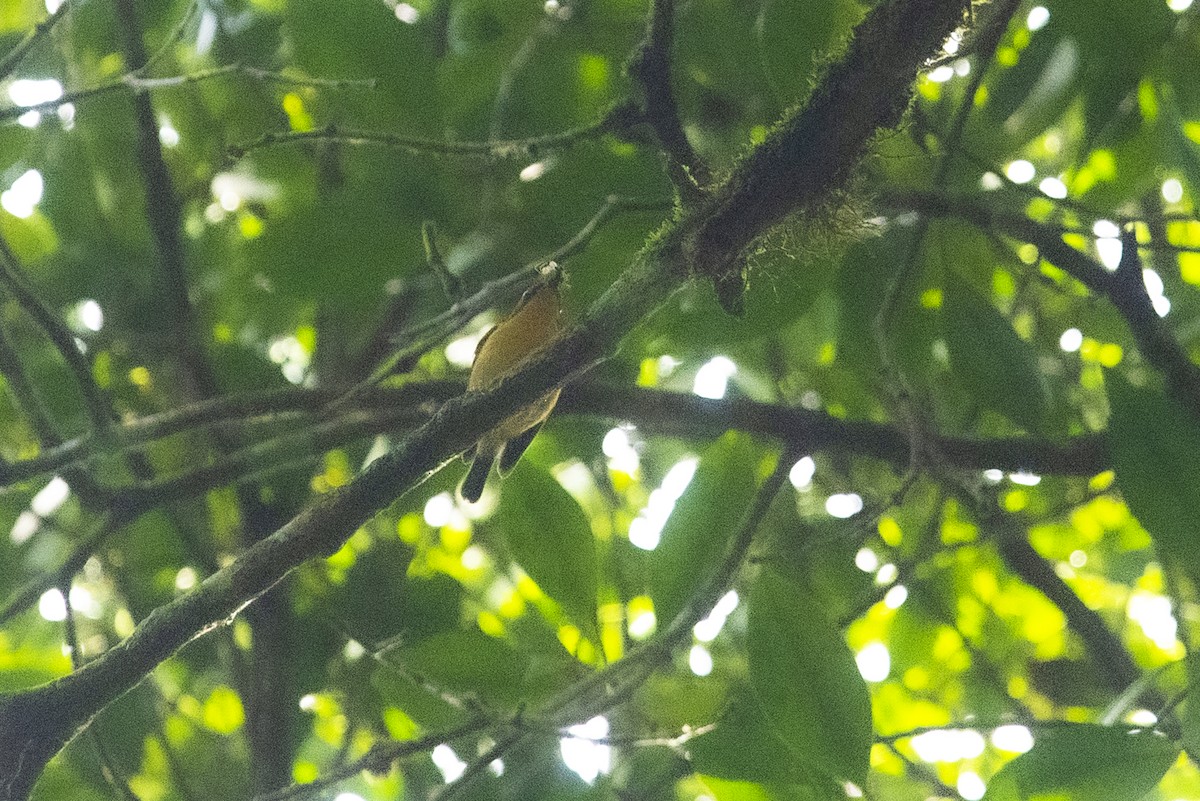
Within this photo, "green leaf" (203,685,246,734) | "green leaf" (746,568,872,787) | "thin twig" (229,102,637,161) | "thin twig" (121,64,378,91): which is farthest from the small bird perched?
"green leaf" (203,685,246,734)

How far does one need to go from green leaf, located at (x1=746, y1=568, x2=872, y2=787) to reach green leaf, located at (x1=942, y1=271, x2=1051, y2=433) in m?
0.49

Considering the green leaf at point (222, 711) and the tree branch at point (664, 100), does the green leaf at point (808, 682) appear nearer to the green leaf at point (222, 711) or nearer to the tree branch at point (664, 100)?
the tree branch at point (664, 100)

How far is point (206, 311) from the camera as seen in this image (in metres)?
2.03

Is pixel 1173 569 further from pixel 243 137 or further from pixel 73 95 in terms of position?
pixel 243 137

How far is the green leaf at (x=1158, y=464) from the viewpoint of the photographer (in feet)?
3.72

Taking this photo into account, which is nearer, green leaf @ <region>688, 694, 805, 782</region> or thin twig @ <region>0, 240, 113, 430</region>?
green leaf @ <region>688, 694, 805, 782</region>

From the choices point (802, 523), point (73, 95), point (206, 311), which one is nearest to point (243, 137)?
point (206, 311)

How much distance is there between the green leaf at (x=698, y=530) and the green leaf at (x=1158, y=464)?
1.34ft

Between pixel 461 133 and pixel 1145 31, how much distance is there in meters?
0.88

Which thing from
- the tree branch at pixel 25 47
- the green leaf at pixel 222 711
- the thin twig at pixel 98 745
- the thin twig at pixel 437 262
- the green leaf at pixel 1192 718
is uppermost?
the tree branch at pixel 25 47

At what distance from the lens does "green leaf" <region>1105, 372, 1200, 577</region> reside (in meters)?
1.13

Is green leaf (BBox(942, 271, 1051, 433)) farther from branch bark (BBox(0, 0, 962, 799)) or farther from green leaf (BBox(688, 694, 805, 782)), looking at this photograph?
green leaf (BBox(688, 694, 805, 782))

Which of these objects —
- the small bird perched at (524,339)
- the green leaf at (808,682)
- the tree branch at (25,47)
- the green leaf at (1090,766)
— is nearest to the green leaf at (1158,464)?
the green leaf at (1090,766)

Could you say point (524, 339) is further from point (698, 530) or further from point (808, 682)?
point (808, 682)
